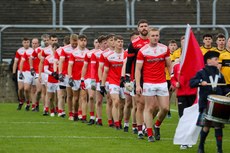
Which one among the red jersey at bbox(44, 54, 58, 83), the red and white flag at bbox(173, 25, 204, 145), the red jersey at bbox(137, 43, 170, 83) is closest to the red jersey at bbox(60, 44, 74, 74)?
the red jersey at bbox(44, 54, 58, 83)

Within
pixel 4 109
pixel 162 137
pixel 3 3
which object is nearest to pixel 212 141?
pixel 162 137

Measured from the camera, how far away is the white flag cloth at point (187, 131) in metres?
19.4

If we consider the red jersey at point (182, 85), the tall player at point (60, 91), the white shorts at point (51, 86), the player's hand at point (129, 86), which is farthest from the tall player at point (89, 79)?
the player's hand at point (129, 86)

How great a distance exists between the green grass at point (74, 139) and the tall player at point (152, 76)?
67 cm

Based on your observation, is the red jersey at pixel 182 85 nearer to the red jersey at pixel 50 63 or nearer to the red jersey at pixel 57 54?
the red jersey at pixel 57 54

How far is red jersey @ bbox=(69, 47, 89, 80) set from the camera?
2802 cm

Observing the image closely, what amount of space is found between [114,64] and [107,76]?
37 centimetres

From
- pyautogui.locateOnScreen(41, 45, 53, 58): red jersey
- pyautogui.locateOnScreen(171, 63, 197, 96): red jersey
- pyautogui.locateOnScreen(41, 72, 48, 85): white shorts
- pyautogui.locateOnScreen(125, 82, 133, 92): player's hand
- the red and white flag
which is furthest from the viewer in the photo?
pyautogui.locateOnScreen(41, 72, 48, 85): white shorts

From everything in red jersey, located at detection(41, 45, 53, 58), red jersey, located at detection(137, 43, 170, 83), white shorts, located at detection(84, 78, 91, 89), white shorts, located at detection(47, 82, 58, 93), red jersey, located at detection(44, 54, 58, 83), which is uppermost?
red jersey, located at detection(137, 43, 170, 83)

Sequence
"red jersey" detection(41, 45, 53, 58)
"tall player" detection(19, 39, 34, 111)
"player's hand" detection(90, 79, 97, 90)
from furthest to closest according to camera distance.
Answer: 1. "tall player" detection(19, 39, 34, 111)
2. "red jersey" detection(41, 45, 53, 58)
3. "player's hand" detection(90, 79, 97, 90)

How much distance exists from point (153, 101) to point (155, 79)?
452 millimetres

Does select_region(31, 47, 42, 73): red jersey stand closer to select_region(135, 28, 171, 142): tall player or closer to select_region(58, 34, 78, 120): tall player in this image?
select_region(58, 34, 78, 120): tall player

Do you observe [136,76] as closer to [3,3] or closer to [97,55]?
[97,55]

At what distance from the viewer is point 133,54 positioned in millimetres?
21906
